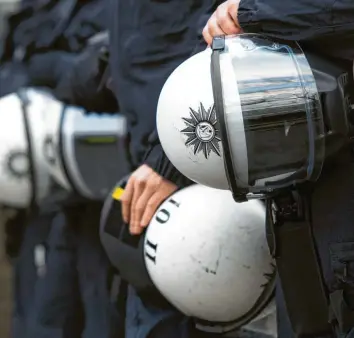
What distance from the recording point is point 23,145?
2451mm

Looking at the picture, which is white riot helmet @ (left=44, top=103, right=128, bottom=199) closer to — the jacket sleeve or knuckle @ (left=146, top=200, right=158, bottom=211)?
knuckle @ (left=146, top=200, right=158, bottom=211)

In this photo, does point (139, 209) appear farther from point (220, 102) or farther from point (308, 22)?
point (308, 22)

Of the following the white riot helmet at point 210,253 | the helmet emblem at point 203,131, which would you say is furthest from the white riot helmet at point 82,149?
the helmet emblem at point 203,131

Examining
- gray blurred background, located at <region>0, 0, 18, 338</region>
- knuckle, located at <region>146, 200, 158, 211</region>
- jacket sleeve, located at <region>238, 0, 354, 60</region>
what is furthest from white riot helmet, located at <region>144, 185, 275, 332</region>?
gray blurred background, located at <region>0, 0, 18, 338</region>

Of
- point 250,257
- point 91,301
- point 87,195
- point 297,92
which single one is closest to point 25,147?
point 87,195

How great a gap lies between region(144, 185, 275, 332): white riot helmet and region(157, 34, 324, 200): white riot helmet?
25 cm

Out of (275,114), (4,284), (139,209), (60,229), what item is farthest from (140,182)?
(4,284)

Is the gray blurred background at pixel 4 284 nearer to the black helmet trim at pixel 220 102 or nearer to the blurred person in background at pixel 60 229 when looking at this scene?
the blurred person in background at pixel 60 229

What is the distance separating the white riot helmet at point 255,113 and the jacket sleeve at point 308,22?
3 cm

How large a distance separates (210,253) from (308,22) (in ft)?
1.79

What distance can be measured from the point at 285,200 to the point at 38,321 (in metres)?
1.18

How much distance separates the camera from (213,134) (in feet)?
5.41

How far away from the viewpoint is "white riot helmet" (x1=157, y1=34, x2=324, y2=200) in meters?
1.60

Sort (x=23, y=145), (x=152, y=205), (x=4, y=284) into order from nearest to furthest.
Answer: (x=152, y=205) → (x=23, y=145) → (x=4, y=284)
